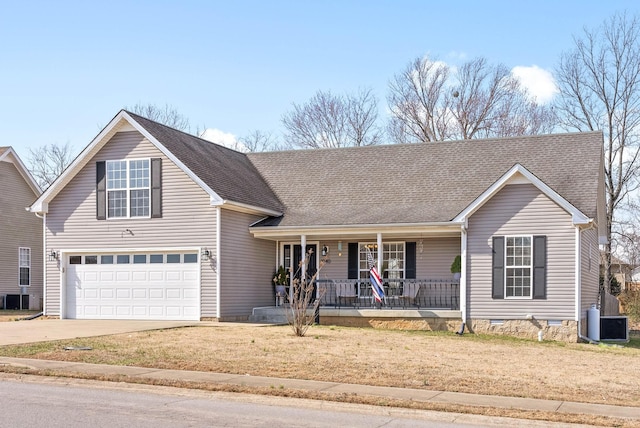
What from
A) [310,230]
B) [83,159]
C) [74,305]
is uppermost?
[83,159]

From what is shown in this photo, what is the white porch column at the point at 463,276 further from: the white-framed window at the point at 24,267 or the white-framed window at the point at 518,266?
the white-framed window at the point at 24,267

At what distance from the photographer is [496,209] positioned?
2233 cm

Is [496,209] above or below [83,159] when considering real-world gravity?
below

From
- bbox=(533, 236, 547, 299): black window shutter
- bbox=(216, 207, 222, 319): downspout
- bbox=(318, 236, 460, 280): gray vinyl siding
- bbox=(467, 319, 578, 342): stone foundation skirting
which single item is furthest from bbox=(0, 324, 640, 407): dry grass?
bbox=(318, 236, 460, 280): gray vinyl siding

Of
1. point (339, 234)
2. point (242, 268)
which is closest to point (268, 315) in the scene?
point (242, 268)

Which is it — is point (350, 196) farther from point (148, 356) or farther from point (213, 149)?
point (148, 356)

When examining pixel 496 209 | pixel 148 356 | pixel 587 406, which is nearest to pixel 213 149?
pixel 496 209

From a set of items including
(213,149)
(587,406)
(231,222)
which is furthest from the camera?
(213,149)

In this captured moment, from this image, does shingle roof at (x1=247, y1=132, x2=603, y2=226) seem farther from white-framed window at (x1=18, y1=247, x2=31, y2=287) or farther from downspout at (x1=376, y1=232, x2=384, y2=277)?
white-framed window at (x1=18, y1=247, x2=31, y2=287)

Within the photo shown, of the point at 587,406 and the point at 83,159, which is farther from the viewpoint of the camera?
the point at 83,159

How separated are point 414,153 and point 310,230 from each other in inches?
225

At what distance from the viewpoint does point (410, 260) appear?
2567 cm

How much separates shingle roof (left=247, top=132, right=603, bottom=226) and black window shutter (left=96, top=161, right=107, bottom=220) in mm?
5210

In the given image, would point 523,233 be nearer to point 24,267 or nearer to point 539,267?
point 539,267
